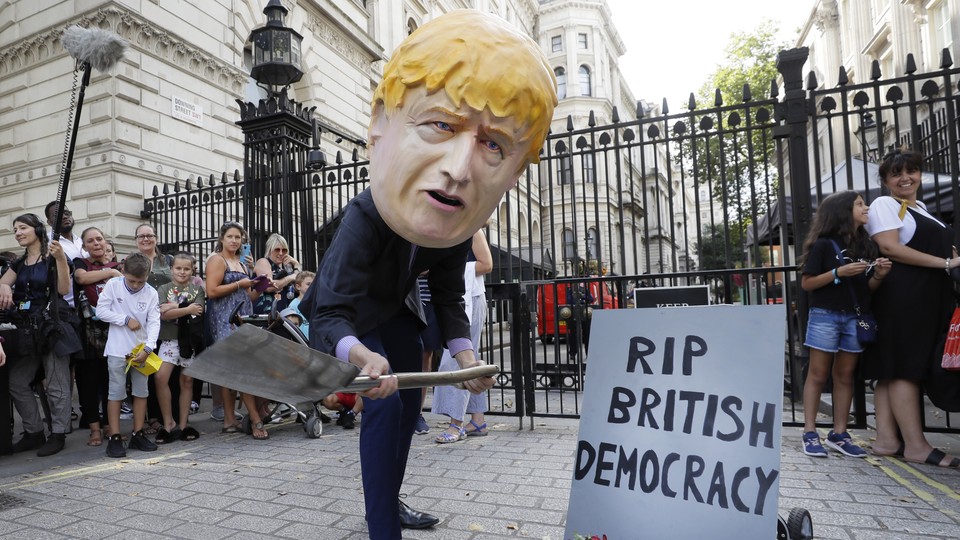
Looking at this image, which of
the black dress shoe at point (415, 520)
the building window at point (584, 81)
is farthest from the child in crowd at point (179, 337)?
the building window at point (584, 81)

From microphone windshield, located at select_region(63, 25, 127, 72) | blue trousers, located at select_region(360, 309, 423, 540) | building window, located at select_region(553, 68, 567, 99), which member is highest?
building window, located at select_region(553, 68, 567, 99)

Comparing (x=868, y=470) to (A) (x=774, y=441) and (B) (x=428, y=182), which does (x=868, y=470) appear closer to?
(A) (x=774, y=441)

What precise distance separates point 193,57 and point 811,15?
30886mm

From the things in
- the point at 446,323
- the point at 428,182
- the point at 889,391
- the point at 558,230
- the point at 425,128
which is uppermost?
the point at 558,230

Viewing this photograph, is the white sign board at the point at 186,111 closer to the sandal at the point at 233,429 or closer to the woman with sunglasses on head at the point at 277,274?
the woman with sunglasses on head at the point at 277,274

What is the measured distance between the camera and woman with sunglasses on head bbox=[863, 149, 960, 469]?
3.94m

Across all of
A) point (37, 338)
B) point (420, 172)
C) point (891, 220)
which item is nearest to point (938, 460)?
point (891, 220)

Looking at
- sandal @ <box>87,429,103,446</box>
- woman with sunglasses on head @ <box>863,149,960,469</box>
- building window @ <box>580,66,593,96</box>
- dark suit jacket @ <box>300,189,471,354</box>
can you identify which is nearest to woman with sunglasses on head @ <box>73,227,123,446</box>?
sandal @ <box>87,429,103,446</box>

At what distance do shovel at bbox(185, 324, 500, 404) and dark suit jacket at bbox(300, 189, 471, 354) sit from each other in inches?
12.1

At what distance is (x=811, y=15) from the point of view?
97.4 feet

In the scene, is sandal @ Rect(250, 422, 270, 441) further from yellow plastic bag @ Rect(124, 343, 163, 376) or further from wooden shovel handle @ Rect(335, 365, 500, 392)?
wooden shovel handle @ Rect(335, 365, 500, 392)

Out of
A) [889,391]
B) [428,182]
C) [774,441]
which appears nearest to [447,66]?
[428,182]

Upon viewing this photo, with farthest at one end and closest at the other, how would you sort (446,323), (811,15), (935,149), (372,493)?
1. (811,15)
2. (935,149)
3. (446,323)
4. (372,493)

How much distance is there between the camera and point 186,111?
1122cm
